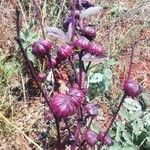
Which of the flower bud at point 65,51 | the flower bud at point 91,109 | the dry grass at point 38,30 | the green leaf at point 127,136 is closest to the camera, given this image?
the flower bud at point 65,51

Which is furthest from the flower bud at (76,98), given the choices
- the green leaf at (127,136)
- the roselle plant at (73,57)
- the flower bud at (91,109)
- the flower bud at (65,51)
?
the green leaf at (127,136)

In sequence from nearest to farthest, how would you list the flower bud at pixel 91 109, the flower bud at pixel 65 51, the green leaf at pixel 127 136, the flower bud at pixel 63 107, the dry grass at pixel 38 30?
the flower bud at pixel 63 107 → the flower bud at pixel 65 51 → the flower bud at pixel 91 109 → the green leaf at pixel 127 136 → the dry grass at pixel 38 30

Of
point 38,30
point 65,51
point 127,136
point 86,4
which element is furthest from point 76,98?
point 38,30

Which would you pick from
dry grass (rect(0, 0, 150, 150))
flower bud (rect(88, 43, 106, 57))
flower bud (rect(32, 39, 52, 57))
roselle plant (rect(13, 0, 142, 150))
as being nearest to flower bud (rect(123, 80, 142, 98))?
roselle plant (rect(13, 0, 142, 150))

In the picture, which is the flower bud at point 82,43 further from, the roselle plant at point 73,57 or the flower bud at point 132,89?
the flower bud at point 132,89

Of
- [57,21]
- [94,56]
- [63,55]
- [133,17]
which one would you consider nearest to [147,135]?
[94,56]

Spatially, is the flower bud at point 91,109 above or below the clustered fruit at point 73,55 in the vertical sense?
below

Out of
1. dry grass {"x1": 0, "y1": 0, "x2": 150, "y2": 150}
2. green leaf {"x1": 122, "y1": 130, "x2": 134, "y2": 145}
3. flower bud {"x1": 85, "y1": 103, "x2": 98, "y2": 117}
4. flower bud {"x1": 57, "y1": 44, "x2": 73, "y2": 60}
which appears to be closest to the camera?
flower bud {"x1": 57, "y1": 44, "x2": 73, "y2": 60}

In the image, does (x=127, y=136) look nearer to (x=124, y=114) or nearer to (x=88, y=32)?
(x=124, y=114)

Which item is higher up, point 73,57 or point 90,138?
point 73,57

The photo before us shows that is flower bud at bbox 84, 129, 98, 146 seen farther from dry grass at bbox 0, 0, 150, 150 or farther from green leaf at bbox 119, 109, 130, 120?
dry grass at bbox 0, 0, 150, 150

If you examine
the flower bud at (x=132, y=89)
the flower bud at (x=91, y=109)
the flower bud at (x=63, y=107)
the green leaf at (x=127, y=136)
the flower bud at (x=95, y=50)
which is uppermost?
the flower bud at (x=95, y=50)

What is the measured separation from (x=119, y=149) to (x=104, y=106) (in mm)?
519

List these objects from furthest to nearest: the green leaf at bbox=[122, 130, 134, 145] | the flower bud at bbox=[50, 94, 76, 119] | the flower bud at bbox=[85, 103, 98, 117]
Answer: the green leaf at bbox=[122, 130, 134, 145] → the flower bud at bbox=[85, 103, 98, 117] → the flower bud at bbox=[50, 94, 76, 119]
